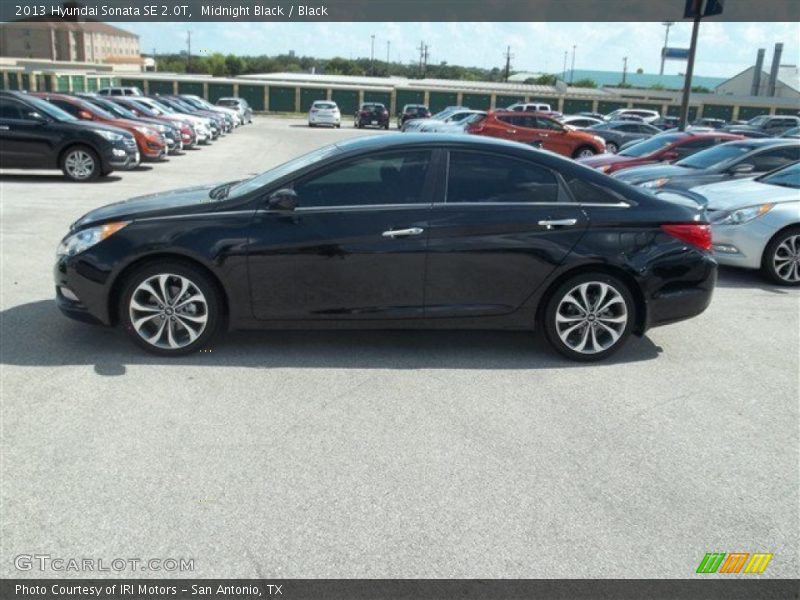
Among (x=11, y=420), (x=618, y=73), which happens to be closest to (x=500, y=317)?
(x=11, y=420)

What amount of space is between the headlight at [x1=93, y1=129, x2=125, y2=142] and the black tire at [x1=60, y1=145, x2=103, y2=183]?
15.3 inches

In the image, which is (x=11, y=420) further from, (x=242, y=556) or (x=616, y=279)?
(x=616, y=279)

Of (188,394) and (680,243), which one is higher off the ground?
(680,243)

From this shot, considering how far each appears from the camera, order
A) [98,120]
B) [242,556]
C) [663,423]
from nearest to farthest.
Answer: [242,556] → [663,423] → [98,120]

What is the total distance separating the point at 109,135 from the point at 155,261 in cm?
1166

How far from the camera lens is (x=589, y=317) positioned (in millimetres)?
5496

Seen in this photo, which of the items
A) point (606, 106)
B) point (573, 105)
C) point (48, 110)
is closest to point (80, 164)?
point (48, 110)

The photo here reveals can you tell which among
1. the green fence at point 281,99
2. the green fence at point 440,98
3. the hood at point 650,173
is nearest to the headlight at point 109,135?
the hood at point 650,173

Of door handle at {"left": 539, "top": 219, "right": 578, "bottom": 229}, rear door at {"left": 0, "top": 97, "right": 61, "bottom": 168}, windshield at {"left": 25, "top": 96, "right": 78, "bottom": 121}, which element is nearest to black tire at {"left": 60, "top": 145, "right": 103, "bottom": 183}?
rear door at {"left": 0, "top": 97, "right": 61, "bottom": 168}

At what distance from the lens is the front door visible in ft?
17.2

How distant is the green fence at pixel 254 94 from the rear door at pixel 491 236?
64.6 m

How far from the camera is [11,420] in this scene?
4.27m

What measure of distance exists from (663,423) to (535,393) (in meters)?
0.82

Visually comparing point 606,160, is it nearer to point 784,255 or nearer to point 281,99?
point 784,255
